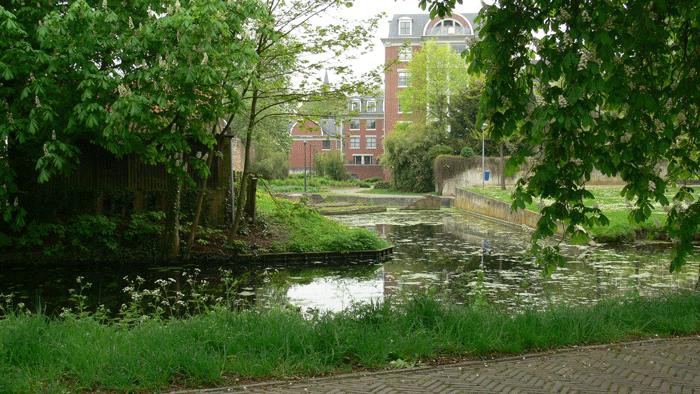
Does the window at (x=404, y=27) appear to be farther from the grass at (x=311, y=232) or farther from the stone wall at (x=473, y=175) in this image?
the grass at (x=311, y=232)

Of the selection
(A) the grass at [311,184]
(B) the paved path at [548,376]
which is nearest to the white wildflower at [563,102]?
(B) the paved path at [548,376]

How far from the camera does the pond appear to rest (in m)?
11.6

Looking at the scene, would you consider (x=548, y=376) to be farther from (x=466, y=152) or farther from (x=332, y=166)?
(x=332, y=166)

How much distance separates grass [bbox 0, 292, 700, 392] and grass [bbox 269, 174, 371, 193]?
4715 centimetres

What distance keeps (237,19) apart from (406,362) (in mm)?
9151

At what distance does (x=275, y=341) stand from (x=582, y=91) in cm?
357

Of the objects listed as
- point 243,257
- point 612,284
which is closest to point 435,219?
point 243,257

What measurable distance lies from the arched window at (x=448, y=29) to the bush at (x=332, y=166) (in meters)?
17.3

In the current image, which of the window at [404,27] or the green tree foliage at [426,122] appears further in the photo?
the window at [404,27]

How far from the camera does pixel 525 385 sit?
5.54 metres

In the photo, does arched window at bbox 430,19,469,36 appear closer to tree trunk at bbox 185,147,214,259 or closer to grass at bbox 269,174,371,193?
grass at bbox 269,174,371,193

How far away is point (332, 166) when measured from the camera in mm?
67250

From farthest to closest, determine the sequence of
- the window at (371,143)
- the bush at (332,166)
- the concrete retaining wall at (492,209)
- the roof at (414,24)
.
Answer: the window at (371,143) → the roof at (414,24) → the bush at (332,166) → the concrete retaining wall at (492,209)

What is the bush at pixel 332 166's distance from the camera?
6719 cm
